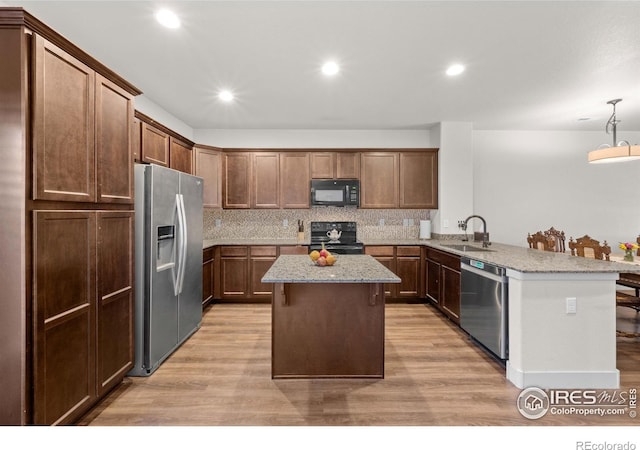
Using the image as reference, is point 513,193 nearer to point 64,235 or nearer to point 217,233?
point 217,233

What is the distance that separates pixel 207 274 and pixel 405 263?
281 centimetres

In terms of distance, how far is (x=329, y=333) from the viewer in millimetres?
2664

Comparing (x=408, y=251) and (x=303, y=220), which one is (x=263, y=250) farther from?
(x=408, y=251)

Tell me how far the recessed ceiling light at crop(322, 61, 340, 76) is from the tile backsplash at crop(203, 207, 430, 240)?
259cm

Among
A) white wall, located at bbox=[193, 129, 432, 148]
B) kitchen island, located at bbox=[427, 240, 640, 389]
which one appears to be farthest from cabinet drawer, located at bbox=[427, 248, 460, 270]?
white wall, located at bbox=[193, 129, 432, 148]

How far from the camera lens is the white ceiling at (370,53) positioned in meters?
2.29

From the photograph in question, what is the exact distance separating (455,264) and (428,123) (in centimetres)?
238

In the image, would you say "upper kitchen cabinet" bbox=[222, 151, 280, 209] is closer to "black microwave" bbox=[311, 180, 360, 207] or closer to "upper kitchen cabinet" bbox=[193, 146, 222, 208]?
"upper kitchen cabinet" bbox=[193, 146, 222, 208]

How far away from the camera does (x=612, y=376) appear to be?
2.51 metres

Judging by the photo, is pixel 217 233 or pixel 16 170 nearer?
pixel 16 170

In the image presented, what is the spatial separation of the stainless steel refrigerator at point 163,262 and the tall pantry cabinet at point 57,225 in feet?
0.84

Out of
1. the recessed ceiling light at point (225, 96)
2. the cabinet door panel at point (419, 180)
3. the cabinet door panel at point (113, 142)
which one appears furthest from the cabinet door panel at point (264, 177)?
the cabinet door panel at point (113, 142)

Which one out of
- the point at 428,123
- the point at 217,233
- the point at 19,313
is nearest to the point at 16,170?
the point at 19,313
